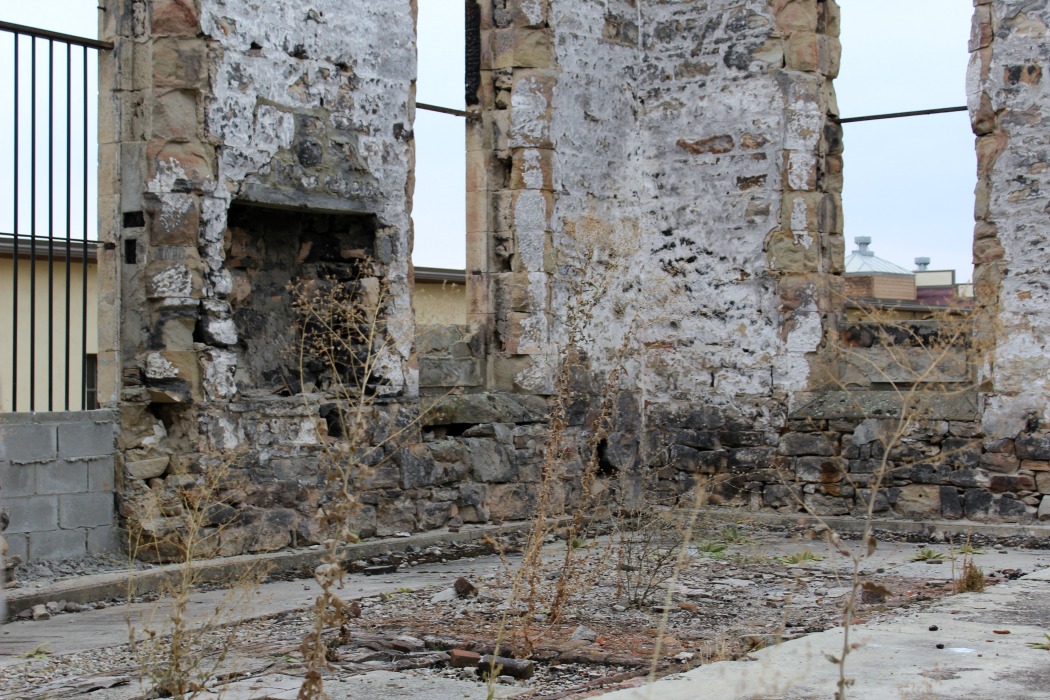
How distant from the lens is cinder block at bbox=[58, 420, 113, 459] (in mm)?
7109

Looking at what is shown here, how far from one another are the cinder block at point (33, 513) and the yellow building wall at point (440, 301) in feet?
37.3

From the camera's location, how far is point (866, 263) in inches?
1070

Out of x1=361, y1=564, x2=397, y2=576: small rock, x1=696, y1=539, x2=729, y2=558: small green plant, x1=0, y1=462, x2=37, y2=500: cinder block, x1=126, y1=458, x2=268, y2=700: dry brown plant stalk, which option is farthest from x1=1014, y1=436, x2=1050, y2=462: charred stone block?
x1=0, y1=462, x2=37, y2=500: cinder block

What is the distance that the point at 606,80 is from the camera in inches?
397

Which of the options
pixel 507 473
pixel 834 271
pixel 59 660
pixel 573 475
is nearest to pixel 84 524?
pixel 59 660

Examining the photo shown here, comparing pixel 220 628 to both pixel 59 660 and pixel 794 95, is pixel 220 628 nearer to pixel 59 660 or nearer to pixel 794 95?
pixel 59 660

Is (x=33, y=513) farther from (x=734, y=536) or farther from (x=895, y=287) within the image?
(x=895, y=287)

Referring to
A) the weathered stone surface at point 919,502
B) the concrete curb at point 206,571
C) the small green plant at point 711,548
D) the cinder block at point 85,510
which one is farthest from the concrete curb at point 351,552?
the small green plant at point 711,548

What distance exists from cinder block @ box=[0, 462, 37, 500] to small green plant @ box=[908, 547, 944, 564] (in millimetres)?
4915

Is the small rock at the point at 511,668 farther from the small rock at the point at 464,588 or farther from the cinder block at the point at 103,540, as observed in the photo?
the cinder block at the point at 103,540

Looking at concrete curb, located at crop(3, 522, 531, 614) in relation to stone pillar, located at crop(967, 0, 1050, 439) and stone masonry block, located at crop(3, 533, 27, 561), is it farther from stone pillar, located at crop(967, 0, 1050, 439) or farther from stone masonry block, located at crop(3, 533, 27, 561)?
stone pillar, located at crop(967, 0, 1050, 439)

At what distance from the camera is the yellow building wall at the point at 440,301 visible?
1845 cm

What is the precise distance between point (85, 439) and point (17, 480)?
443 millimetres

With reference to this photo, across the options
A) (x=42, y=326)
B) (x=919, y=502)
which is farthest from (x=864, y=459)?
(x=42, y=326)
